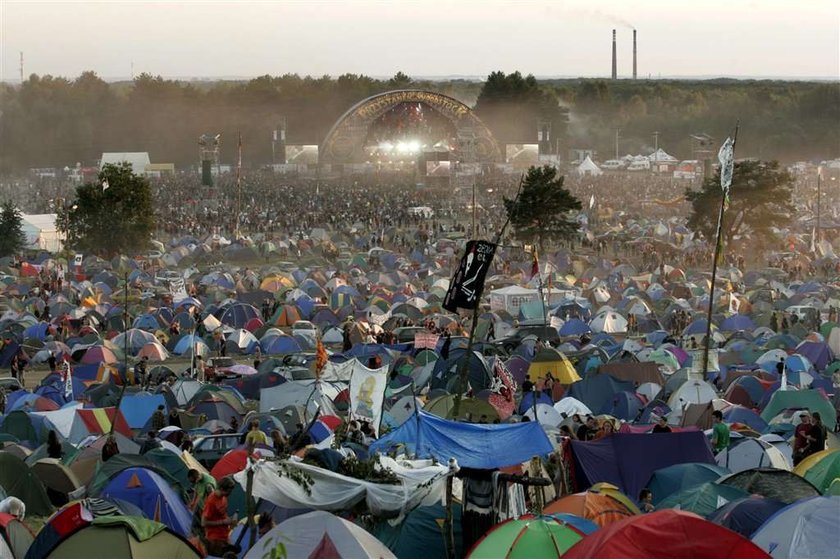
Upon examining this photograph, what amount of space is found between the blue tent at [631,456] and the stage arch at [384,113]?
77.6 metres

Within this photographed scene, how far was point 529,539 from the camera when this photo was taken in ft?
27.7

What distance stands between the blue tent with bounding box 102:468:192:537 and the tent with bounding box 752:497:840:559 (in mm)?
4281

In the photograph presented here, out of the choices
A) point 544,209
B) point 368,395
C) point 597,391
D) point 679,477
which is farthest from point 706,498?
point 544,209

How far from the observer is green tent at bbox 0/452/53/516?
1161 cm

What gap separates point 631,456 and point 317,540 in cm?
396

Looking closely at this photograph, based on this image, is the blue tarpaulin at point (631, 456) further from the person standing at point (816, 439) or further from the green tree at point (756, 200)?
the green tree at point (756, 200)

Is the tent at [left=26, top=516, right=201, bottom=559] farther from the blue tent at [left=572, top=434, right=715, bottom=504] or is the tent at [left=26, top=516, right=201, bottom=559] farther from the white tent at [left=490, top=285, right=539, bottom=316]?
the white tent at [left=490, top=285, right=539, bottom=316]

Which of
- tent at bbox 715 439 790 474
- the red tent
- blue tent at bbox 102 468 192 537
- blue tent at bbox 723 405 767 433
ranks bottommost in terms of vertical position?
blue tent at bbox 723 405 767 433

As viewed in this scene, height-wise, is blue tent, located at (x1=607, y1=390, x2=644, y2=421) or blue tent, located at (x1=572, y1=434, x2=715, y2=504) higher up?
blue tent, located at (x1=572, y1=434, x2=715, y2=504)

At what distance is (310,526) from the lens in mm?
8633

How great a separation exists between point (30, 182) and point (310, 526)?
355ft

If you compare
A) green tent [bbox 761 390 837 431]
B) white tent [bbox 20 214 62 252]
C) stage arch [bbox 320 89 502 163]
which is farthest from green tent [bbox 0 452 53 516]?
stage arch [bbox 320 89 502 163]

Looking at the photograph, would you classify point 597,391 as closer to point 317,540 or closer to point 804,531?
point 804,531

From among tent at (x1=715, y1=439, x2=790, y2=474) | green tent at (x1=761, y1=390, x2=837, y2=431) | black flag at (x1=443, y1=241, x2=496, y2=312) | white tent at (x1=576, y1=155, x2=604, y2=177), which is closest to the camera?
black flag at (x1=443, y1=241, x2=496, y2=312)
